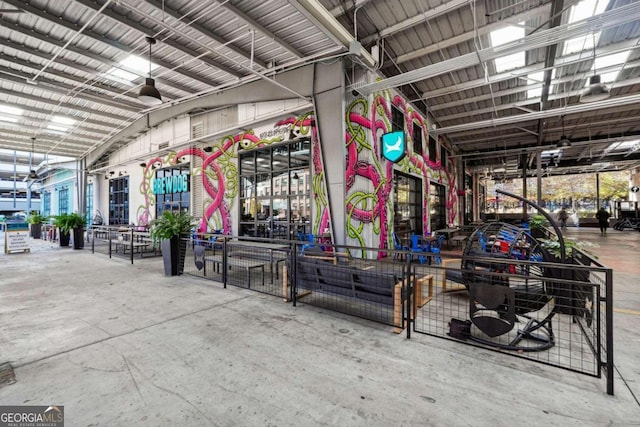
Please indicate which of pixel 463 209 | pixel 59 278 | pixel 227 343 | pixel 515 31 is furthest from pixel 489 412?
pixel 463 209

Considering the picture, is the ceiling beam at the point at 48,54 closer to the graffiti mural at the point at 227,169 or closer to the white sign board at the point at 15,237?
the graffiti mural at the point at 227,169

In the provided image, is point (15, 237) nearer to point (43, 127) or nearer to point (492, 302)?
point (43, 127)

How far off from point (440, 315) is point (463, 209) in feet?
62.2

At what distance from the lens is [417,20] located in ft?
21.0

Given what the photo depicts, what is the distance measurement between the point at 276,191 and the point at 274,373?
8.11m

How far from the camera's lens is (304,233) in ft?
29.8

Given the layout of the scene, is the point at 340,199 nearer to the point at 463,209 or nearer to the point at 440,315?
the point at 440,315

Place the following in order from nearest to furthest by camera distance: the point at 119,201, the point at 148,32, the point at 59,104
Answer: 1. the point at 148,32
2. the point at 59,104
3. the point at 119,201

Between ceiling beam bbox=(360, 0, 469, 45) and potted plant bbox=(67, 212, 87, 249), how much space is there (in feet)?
41.8

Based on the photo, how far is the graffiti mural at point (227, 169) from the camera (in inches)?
342

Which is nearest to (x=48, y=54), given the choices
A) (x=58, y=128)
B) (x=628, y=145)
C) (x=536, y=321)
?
(x=58, y=128)

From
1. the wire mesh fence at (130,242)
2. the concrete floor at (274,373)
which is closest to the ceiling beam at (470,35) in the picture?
the concrete floor at (274,373)

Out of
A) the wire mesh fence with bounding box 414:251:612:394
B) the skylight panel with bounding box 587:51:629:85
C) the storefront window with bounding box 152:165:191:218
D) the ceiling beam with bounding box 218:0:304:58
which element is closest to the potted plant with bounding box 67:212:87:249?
the storefront window with bounding box 152:165:191:218

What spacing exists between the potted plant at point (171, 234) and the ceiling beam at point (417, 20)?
651 cm
